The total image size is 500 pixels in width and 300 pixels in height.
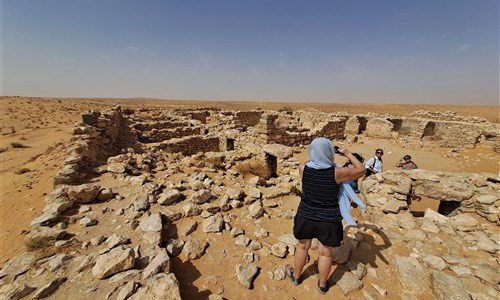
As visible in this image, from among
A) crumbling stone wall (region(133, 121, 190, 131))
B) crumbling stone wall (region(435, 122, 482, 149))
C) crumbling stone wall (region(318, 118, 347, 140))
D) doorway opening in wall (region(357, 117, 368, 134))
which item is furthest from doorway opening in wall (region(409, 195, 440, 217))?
crumbling stone wall (region(133, 121, 190, 131))

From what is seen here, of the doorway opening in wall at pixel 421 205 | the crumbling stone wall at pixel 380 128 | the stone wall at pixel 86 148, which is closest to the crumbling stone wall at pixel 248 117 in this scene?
the crumbling stone wall at pixel 380 128

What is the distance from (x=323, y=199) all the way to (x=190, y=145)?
971 cm

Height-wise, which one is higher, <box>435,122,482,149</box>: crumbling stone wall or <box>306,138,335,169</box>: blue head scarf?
<box>306,138,335,169</box>: blue head scarf

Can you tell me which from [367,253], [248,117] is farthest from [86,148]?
[248,117]

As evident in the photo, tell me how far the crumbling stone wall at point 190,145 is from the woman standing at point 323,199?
9042 millimetres

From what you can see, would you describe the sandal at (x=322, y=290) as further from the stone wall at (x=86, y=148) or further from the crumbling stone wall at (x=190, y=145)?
the crumbling stone wall at (x=190, y=145)

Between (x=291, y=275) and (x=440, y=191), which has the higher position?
(x=440, y=191)

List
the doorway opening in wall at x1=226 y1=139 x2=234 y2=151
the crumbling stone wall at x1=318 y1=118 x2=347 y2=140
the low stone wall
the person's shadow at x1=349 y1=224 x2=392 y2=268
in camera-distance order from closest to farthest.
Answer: the person's shadow at x1=349 y1=224 x2=392 y2=268 → the low stone wall → the doorway opening in wall at x1=226 y1=139 x2=234 y2=151 → the crumbling stone wall at x1=318 y1=118 x2=347 y2=140

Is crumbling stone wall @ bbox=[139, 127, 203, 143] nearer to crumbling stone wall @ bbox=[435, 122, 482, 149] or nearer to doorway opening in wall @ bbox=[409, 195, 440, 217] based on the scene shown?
doorway opening in wall @ bbox=[409, 195, 440, 217]

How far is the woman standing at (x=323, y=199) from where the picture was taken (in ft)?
8.33

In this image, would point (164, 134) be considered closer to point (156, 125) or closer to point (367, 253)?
point (156, 125)

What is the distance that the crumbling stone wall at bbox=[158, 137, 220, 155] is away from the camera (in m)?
10.5

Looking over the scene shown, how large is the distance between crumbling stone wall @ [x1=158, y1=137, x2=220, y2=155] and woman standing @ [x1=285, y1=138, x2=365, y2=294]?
29.7ft

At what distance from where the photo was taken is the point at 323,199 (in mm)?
2604
